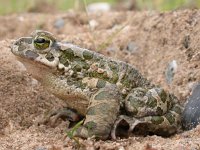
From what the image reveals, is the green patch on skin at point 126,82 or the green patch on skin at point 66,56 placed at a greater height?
the green patch on skin at point 66,56

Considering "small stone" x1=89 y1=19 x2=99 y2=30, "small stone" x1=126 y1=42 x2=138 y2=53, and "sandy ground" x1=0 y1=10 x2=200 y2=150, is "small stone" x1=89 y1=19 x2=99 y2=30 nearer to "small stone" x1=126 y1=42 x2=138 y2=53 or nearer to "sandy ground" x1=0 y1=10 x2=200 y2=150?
"sandy ground" x1=0 y1=10 x2=200 y2=150

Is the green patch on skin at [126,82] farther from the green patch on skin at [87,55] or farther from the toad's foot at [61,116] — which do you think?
the toad's foot at [61,116]

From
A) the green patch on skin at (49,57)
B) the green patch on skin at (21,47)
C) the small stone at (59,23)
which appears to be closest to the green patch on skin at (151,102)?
the green patch on skin at (49,57)

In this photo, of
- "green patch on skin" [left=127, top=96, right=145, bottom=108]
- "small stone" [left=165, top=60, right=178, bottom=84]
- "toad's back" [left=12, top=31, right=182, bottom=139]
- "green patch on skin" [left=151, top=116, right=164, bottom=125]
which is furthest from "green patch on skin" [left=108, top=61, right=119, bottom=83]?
"small stone" [left=165, top=60, right=178, bottom=84]

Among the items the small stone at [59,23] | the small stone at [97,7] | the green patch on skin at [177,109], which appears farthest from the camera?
the small stone at [97,7]

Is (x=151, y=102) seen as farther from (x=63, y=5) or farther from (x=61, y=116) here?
(x=63, y=5)

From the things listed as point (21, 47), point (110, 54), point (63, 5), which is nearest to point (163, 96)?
point (21, 47)
